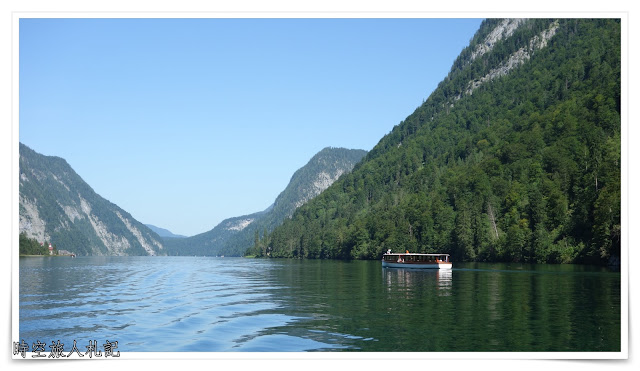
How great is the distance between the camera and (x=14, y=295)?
28.1 meters

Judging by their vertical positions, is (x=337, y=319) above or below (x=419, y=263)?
above

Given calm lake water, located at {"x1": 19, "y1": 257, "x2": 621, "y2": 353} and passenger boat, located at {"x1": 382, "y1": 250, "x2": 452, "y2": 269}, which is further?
passenger boat, located at {"x1": 382, "y1": 250, "x2": 452, "y2": 269}

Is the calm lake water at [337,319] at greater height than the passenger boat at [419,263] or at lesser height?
greater

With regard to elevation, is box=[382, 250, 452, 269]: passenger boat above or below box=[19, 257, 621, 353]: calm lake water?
below

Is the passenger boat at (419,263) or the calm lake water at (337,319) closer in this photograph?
the calm lake water at (337,319)

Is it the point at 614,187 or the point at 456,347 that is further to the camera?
the point at 614,187

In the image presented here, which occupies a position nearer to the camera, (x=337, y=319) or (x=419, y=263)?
(x=337, y=319)
